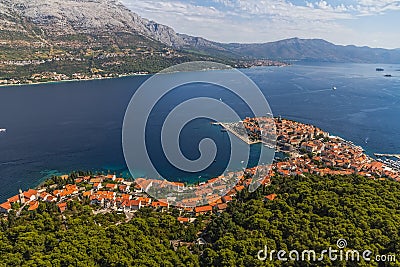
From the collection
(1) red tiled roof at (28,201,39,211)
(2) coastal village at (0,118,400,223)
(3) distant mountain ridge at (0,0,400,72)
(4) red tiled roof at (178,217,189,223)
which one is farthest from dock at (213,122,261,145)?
(3) distant mountain ridge at (0,0,400,72)

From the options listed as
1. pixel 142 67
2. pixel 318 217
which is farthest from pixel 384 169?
pixel 142 67

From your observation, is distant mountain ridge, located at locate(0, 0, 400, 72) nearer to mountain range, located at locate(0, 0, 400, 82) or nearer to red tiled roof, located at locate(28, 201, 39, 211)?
mountain range, located at locate(0, 0, 400, 82)

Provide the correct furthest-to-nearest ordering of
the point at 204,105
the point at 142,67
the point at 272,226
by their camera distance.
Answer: the point at 142,67, the point at 204,105, the point at 272,226

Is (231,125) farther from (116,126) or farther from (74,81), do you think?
(74,81)

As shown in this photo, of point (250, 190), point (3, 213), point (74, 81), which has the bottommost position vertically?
point (3, 213)

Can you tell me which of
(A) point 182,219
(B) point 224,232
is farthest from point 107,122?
(B) point 224,232

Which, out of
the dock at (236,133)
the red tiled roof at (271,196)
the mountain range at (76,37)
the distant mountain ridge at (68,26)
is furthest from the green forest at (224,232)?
the distant mountain ridge at (68,26)

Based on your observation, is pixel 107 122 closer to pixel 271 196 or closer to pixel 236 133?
pixel 236 133
